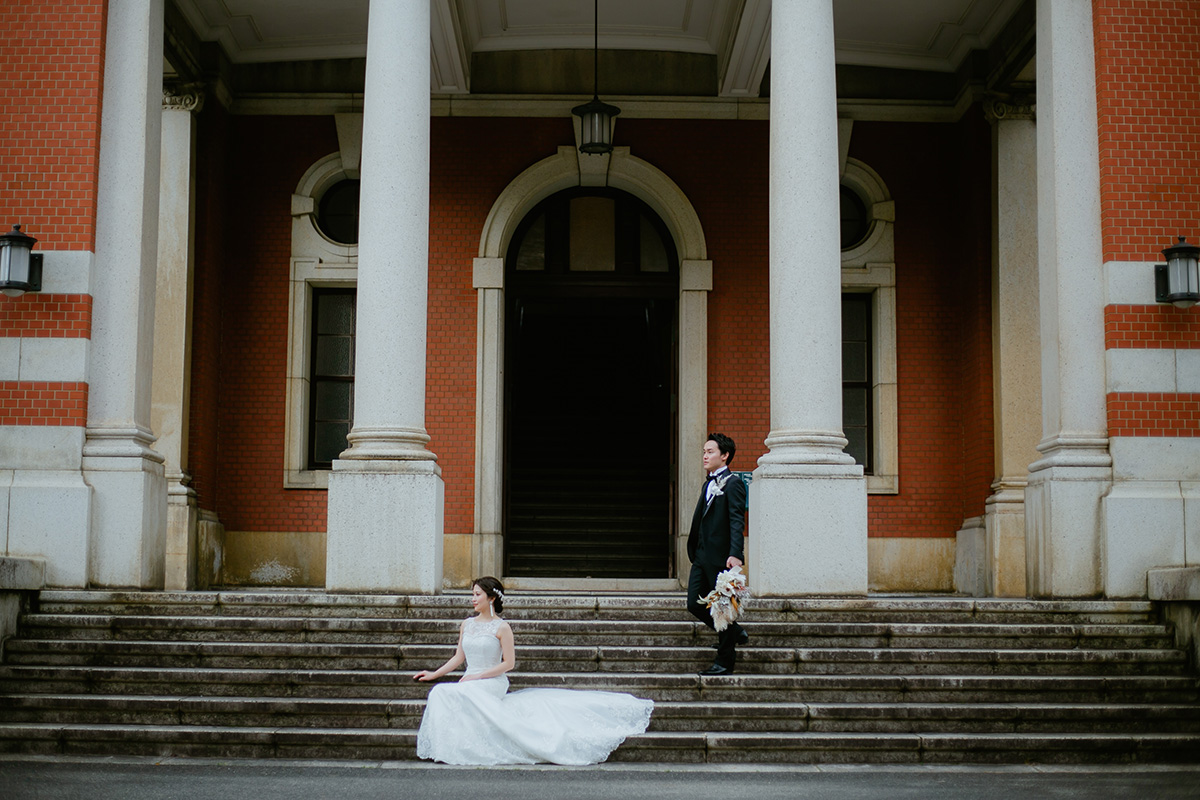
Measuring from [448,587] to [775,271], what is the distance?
5.86m

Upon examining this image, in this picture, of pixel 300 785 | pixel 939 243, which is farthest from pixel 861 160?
pixel 300 785

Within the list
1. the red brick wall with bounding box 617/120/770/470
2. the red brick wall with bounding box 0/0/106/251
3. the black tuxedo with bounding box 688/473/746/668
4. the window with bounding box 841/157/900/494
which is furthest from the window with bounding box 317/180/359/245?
the black tuxedo with bounding box 688/473/746/668

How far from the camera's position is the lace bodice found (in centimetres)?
766

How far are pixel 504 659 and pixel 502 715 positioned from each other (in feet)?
1.38

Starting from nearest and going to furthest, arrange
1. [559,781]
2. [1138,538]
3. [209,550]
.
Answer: [559,781]
[1138,538]
[209,550]

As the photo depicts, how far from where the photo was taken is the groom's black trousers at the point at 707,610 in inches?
323

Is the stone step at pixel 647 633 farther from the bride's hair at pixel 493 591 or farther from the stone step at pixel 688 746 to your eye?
the stone step at pixel 688 746

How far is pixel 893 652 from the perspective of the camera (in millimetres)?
8562

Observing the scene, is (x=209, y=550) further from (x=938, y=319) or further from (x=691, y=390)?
(x=938, y=319)

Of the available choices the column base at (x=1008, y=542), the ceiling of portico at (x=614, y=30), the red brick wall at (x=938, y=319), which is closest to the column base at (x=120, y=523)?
the ceiling of portico at (x=614, y=30)

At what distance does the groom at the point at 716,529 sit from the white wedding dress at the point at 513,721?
41.6 inches

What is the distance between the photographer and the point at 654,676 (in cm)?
818

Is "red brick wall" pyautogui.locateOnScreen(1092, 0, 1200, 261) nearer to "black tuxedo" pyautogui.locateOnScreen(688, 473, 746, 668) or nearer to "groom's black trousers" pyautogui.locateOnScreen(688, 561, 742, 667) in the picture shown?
"black tuxedo" pyautogui.locateOnScreen(688, 473, 746, 668)

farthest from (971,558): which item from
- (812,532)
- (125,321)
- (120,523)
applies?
(125,321)
